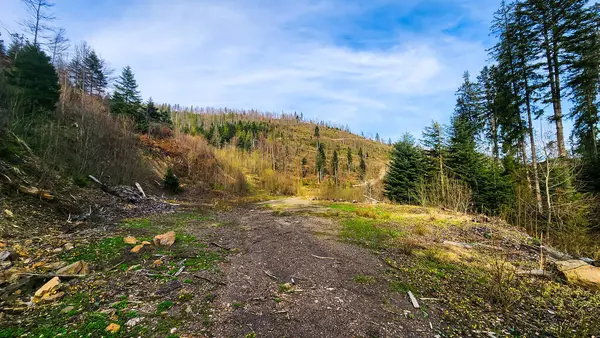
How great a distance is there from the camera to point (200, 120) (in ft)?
395

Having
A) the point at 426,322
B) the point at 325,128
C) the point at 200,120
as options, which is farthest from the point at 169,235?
the point at 325,128

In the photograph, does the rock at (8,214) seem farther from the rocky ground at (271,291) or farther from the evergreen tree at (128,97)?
the evergreen tree at (128,97)

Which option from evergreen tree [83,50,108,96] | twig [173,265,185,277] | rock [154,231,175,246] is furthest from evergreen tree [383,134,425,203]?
evergreen tree [83,50,108,96]

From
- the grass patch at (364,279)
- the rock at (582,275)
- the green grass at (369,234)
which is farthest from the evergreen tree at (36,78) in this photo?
the rock at (582,275)

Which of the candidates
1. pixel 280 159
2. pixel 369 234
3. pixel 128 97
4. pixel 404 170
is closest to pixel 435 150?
pixel 404 170

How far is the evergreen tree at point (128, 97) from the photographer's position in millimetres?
30042

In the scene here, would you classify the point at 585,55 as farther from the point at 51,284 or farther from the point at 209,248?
the point at 51,284

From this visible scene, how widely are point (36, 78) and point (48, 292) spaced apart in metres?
21.1

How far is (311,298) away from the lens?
12.8ft

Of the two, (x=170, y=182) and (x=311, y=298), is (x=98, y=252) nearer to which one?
(x=311, y=298)

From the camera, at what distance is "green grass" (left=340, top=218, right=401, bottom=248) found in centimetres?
789

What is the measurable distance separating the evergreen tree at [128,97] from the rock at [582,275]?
37102 mm

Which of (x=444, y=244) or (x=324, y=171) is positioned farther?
(x=324, y=171)

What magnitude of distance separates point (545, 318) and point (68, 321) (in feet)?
22.9
